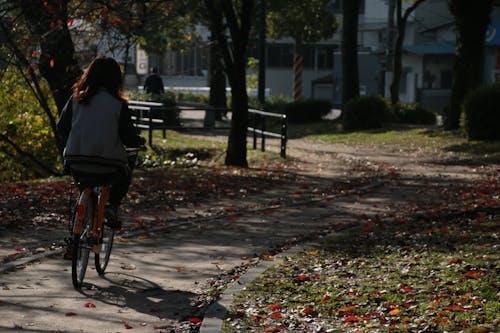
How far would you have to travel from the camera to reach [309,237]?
12.5m

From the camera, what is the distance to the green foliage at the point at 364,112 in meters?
35.4

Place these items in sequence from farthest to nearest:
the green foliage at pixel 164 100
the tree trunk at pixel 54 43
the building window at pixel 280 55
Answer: the building window at pixel 280 55
the green foliage at pixel 164 100
the tree trunk at pixel 54 43

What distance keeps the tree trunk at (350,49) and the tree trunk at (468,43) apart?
20.5 feet

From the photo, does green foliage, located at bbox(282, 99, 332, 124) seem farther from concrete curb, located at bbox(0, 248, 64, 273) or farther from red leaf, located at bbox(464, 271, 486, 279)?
red leaf, located at bbox(464, 271, 486, 279)

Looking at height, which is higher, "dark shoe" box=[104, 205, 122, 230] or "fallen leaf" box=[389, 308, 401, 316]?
"dark shoe" box=[104, 205, 122, 230]

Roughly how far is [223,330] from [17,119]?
55.1 ft

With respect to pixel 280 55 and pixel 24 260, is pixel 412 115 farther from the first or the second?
pixel 280 55

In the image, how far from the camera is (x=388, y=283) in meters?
9.00

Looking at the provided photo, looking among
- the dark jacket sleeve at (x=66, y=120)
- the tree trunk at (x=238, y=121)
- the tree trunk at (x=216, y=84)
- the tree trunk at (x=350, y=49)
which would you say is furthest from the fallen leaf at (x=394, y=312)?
the tree trunk at (x=216, y=84)

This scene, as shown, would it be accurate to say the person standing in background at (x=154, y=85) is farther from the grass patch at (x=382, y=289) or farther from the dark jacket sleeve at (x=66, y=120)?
the dark jacket sleeve at (x=66, y=120)

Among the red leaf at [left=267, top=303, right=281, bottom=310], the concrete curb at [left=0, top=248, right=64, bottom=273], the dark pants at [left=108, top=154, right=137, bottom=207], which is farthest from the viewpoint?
the concrete curb at [left=0, top=248, right=64, bottom=273]

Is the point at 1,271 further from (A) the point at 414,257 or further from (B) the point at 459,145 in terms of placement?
(B) the point at 459,145

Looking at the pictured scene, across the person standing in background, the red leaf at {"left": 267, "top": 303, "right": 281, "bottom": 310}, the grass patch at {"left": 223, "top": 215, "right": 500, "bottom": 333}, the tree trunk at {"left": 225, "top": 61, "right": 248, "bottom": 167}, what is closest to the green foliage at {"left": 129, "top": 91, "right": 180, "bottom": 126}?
the person standing in background

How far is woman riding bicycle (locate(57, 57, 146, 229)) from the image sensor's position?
336 inches
